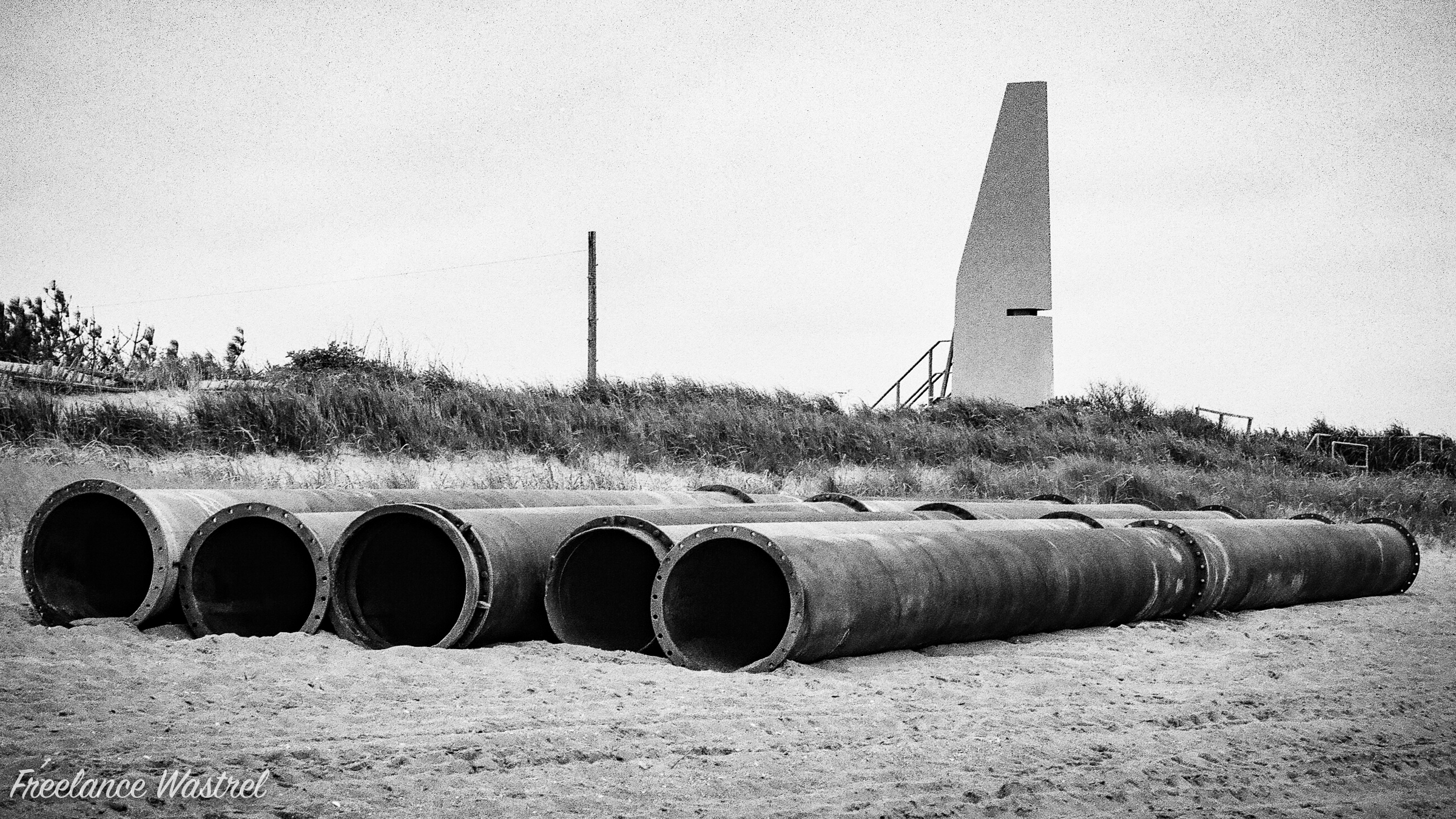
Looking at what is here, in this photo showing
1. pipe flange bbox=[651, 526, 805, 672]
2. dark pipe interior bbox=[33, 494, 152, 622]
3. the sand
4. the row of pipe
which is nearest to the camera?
the sand

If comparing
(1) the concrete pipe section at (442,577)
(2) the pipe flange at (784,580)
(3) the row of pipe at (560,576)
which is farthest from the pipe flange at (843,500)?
(2) the pipe flange at (784,580)

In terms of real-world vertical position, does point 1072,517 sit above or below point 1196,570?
above

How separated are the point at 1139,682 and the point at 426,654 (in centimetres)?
350

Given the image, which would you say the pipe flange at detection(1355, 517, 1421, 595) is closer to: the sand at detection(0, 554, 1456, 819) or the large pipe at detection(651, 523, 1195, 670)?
the sand at detection(0, 554, 1456, 819)

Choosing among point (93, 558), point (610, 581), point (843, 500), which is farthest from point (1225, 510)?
point (93, 558)

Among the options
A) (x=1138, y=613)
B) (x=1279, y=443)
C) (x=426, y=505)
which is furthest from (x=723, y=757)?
(x=1279, y=443)

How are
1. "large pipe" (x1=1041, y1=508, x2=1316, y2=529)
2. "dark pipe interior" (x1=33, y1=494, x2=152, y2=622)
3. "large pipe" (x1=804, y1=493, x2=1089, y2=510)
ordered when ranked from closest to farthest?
"dark pipe interior" (x1=33, y1=494, x2=152, y2=622), "large pipe" (x1=1041, y1=508, x2=1316, y2=529), "large pipe" (x1=804, y1=493, x2=1089, y2=510)

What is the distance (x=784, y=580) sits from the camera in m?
5.86

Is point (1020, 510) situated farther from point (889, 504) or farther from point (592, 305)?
point (592, 305)

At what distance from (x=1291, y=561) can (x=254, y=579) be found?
24.9 feet

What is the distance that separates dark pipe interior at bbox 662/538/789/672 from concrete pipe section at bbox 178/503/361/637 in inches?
71.7

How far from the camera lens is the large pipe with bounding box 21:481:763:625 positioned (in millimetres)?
6215

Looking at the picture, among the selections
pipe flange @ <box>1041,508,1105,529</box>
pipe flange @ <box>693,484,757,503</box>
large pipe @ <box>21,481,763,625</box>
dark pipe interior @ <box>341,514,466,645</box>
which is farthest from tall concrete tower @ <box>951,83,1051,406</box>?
dark pipe interior @ <box>341,514,466,645</box>

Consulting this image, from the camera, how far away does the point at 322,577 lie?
603cm
